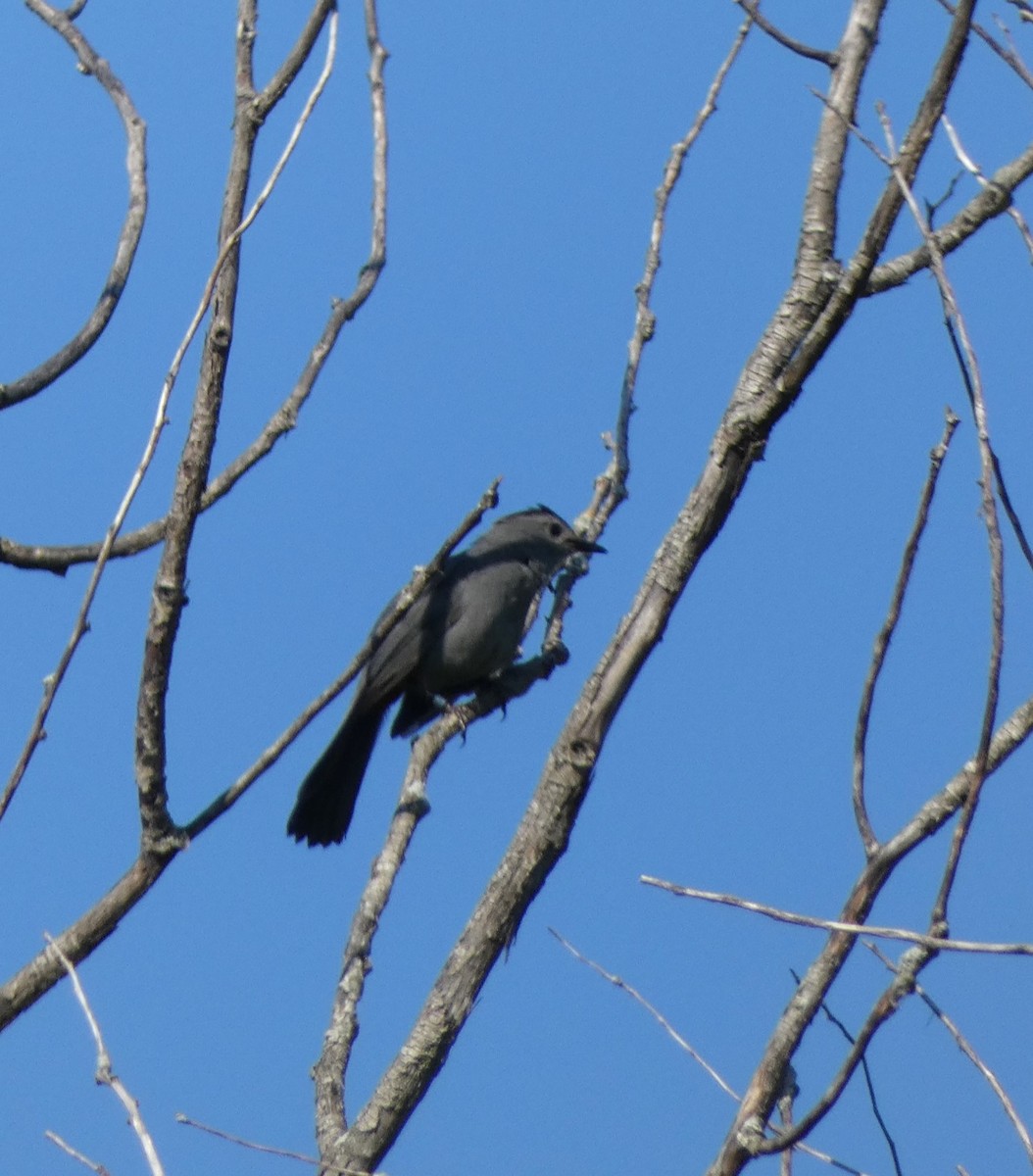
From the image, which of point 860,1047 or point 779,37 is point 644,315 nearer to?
point 779,37

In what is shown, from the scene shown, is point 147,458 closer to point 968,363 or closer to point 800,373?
point 800,373

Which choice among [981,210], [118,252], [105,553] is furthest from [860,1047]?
[118,252]

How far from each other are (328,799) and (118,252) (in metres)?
3.39

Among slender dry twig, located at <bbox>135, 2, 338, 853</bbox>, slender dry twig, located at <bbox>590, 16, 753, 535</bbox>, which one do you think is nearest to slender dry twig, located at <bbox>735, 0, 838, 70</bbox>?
slender dry twig, located at <bbox>590, 16, 753, 535</bbox>

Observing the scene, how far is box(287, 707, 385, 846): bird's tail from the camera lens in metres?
6.99

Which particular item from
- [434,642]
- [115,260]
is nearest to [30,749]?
[115,260]

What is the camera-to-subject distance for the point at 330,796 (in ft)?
23.0

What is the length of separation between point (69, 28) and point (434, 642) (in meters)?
3.28

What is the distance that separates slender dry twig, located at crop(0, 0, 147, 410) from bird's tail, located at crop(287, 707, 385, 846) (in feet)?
10.5

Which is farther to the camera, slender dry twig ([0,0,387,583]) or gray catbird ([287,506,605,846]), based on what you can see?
gray catbird ([287,506,605,846])

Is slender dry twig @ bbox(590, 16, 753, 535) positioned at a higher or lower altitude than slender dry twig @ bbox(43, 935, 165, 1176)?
higher

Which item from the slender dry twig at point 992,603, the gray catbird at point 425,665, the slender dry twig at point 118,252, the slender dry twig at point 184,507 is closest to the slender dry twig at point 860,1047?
the slender dry twig at point 992,603

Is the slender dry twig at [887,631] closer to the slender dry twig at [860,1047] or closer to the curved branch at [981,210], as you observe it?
the slender dry twig at [860,1047]

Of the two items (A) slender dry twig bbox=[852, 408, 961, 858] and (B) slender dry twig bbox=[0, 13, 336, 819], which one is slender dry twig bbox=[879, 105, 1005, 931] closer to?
(A) slender dry twig bbox=[852, 408, 961, 858]
